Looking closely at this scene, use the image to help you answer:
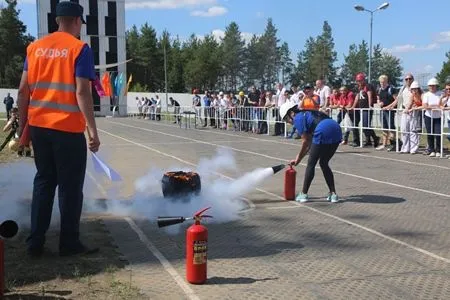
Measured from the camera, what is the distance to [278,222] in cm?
732

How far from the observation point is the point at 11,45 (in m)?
101

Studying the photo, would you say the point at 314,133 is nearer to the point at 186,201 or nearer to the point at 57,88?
the point at 186,201

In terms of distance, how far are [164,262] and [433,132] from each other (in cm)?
1174

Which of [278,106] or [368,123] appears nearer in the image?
[368,123]

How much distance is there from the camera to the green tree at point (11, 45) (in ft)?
318

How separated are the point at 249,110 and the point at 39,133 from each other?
69.6ft

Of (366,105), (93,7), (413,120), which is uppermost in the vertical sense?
(93,7)

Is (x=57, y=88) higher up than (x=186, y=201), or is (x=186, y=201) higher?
(x=57, y=88)

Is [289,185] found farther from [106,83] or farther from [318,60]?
[318,60]

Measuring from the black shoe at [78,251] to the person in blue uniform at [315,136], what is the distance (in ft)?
12.1

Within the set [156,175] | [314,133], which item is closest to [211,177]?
[156,175]

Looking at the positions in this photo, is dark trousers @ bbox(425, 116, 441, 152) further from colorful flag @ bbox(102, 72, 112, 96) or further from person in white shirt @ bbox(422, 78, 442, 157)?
colorful flag @ bbox(102, 72, 112, 96)

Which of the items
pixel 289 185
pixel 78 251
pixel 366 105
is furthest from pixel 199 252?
pixel 366 105

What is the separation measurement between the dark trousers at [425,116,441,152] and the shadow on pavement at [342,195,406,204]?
6938 mm
